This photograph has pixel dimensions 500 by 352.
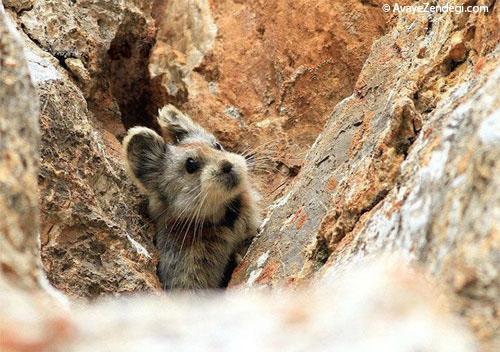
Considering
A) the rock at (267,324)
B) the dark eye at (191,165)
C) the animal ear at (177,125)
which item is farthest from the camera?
the animal ear at (177,125)

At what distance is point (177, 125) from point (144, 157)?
2.20 ft

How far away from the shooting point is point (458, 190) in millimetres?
3338

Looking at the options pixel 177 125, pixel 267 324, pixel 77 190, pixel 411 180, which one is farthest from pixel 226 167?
pixel 267 324

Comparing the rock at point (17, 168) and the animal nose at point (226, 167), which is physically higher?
the rock at point (17, 168)

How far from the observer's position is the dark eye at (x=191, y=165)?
7711 mm

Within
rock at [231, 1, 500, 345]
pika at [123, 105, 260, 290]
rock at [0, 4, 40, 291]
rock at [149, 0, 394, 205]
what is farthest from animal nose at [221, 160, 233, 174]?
rock at [0, 4, 40, 291]

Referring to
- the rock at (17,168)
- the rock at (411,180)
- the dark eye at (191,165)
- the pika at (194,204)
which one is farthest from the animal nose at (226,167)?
the rock at (17,168)

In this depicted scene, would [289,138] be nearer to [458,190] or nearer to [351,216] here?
[351,216]

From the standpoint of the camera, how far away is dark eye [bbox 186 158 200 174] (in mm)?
7711

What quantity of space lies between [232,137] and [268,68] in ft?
2.88

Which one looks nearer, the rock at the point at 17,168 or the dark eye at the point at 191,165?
the rock at the point at 17,168

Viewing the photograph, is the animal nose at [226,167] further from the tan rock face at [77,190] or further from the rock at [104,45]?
the rock at [104,45]

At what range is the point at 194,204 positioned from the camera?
7.61m

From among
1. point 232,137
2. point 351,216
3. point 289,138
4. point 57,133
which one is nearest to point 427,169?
point 351,216
